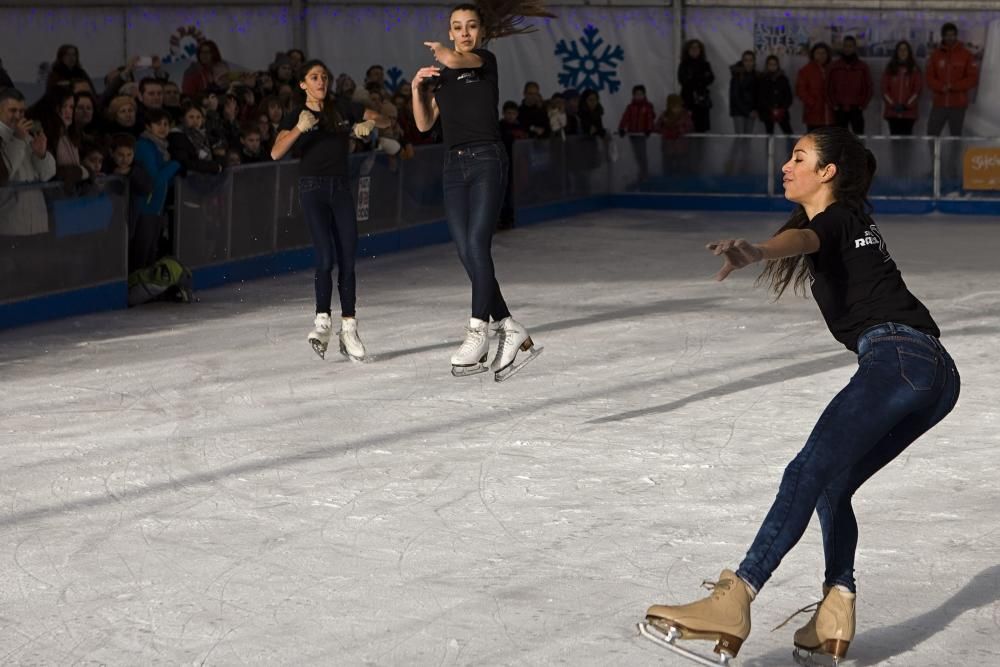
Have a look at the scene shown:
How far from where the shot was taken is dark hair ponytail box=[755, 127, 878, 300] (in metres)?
4.35

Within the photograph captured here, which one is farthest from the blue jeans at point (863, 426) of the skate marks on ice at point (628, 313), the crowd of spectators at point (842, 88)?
the crowd of spectators at point (842, 88)

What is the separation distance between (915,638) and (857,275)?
3.26 ft

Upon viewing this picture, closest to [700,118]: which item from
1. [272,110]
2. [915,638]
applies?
[272,110]

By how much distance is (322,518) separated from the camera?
5.88 m

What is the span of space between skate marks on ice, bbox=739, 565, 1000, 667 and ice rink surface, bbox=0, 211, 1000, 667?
1 cm

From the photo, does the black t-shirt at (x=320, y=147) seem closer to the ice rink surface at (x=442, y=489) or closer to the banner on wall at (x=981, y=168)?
the ice rink surface at (x=442, y=489)

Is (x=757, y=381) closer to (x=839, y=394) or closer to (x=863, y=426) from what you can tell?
(x=839, y=394)

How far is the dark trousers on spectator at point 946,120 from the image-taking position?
1970 cm

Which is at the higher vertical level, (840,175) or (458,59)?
(458,59)

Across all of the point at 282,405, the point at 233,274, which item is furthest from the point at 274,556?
the point at 233,274

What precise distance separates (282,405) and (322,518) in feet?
7.00

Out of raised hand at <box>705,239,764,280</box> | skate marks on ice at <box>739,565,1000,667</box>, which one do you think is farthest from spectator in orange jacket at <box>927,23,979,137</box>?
raised hand at <box>705,239,764,280</box>

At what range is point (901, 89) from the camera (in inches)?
777

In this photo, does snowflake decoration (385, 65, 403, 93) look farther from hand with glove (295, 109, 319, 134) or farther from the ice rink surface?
hand with glove (295, 109, 319, 134)
